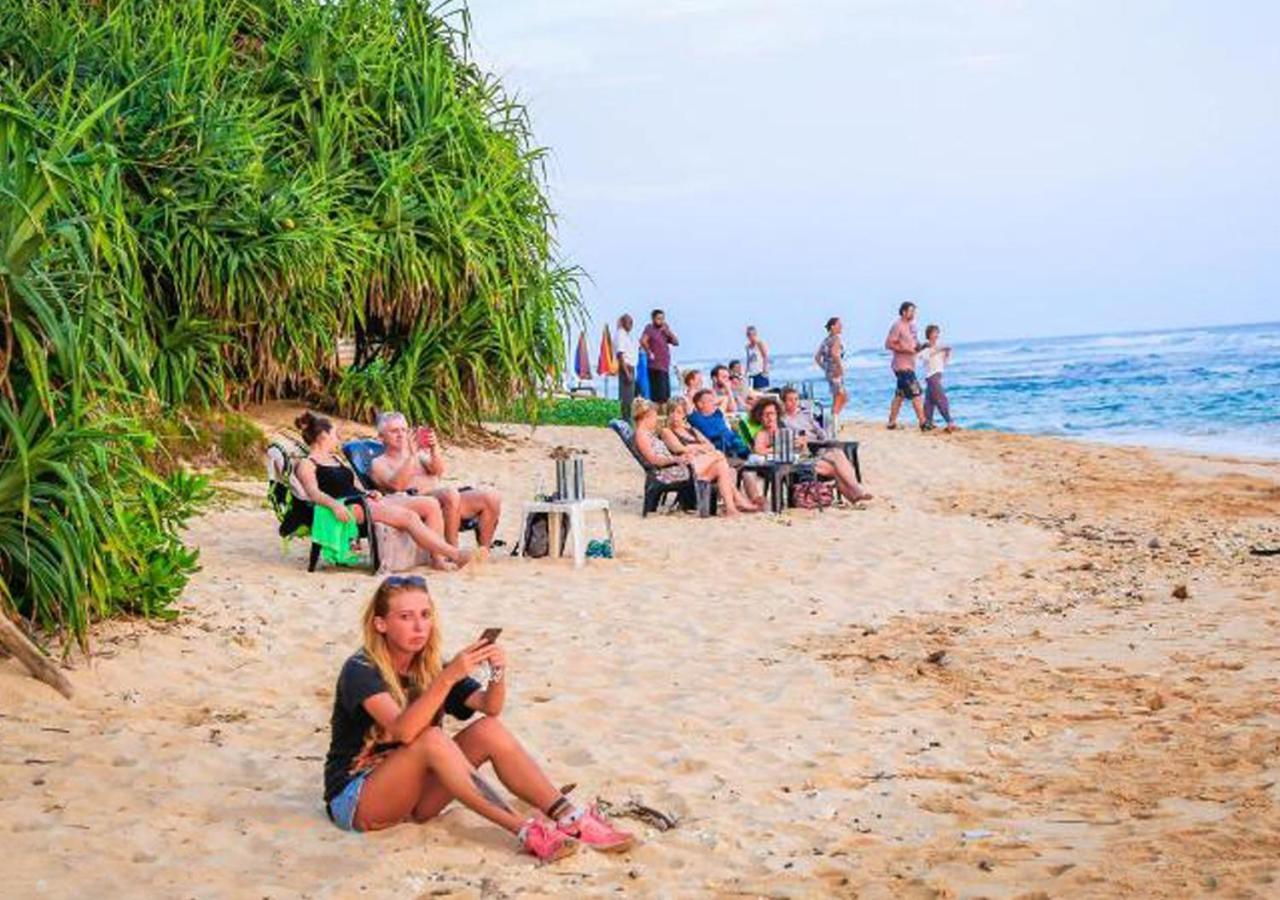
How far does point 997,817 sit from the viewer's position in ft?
17.7

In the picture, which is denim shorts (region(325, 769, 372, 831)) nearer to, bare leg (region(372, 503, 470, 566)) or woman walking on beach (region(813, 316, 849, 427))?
bare leg (region(372, 503, 470, 566))

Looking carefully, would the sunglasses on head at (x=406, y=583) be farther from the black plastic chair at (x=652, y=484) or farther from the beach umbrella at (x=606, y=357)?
the beach umbrella at (x=606, y=357)

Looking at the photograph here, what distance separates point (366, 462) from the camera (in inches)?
426

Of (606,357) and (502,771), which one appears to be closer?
(502,771)

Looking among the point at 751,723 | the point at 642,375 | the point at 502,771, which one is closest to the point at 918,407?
the point at 642,375

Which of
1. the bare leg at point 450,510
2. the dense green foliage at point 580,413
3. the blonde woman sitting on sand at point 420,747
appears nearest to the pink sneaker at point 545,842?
the blonde woman sitting on sand at point 420,747

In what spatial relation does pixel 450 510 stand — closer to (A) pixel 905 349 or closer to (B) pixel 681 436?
(B) pixel 681 436

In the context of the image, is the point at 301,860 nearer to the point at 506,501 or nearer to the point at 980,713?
the point at 980,713

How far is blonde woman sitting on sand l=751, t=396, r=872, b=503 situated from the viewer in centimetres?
1411

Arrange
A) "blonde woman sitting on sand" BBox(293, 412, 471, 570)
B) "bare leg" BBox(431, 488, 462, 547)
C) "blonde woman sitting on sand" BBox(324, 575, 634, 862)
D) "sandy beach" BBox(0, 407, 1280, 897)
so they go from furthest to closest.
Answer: "bare leg" BBox(431, 488, 462, 547)
"blonde woman sitting on sand" BBox(293, 412, 471, 570)
"blonde woman sitting on sand" BBox(324, 575, 634, 862)
"sandy beach" BBox(0, 407, 1280, 897)

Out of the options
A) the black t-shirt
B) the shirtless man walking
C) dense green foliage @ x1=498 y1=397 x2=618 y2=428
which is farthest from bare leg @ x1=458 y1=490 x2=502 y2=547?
dense green foliage @ x1=498 y1=397 x2=618 y2=428

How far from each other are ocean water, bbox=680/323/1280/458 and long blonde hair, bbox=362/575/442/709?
17522 millimetres

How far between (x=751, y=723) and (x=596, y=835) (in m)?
1.74

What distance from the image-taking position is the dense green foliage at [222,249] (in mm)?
6918
